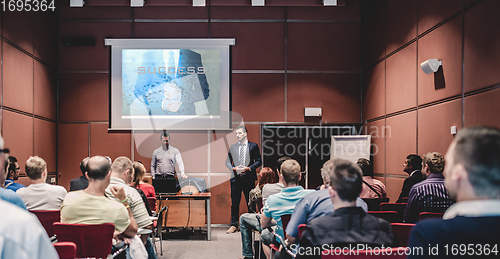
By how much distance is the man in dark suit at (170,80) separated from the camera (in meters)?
6.47

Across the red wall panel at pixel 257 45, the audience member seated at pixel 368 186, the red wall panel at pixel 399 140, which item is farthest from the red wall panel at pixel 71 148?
the red wall panel at pixel 399 140

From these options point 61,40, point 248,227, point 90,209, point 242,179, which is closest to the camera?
point 90,209

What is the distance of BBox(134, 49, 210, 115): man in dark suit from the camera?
647 centimetres

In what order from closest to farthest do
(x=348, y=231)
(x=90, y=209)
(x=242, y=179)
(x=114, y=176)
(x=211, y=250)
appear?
(x=348, y=231) < (x=90, y=209) < (x=114, y=176) < (x=211, y=250) < (x=242, y=179)

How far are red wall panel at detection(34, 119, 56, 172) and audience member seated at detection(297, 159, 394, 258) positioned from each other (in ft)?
18.6

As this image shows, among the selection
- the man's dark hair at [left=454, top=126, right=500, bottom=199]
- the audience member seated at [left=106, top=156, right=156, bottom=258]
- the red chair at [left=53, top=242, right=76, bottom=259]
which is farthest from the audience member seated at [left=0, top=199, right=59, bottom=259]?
the audience member seated at [left=106, top=156, right=156, bottom=258]

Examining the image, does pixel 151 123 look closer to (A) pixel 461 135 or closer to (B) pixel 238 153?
(B) pixel 238 153

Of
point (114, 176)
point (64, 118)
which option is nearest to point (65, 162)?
point (64, 118)

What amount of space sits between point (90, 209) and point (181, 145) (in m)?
4.29

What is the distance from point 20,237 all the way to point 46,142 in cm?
618

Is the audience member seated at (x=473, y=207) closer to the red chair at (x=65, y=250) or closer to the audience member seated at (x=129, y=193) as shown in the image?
the red chair at (x=65, y=250)

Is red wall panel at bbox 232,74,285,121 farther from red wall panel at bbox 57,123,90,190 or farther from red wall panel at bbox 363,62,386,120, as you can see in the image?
red wall panel at bbox 57,123,90,190

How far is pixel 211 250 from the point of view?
4477mm

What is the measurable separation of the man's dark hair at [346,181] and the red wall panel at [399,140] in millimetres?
3480
